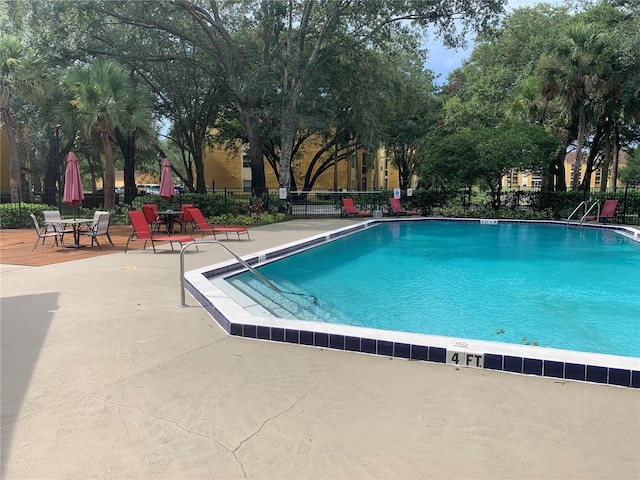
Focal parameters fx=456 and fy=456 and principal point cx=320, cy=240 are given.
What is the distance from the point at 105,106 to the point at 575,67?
18.4 m

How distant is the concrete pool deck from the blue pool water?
1969 mm

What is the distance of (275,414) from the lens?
2.88 meters

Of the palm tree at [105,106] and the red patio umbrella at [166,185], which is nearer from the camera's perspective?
the red patio umbrella at [166,185]

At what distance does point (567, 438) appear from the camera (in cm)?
258

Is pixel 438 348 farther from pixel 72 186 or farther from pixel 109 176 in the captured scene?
pixel 109 176

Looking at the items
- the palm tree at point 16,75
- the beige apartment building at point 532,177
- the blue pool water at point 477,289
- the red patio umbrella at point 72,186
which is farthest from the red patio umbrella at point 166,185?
the beige apartment building at point 532,177

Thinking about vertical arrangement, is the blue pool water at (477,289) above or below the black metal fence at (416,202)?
below

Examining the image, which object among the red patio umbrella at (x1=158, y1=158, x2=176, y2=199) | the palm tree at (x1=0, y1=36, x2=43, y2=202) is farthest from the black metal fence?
the palm tree at (x1=0, y1=36, x2=43, y2=202)

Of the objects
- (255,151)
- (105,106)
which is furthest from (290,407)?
(255,151)

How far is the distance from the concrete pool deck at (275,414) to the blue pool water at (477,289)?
1.97m

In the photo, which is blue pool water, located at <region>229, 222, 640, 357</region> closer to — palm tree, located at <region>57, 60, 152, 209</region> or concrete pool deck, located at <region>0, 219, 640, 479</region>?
concrete pool deck, located at <region>0, 219, 640, 479</region>

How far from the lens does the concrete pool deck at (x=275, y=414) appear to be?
235 centimetres

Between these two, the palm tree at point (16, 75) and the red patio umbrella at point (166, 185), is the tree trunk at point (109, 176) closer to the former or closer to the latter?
the palm tree at point (16, 75)

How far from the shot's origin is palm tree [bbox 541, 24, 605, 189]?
18.2 metres
